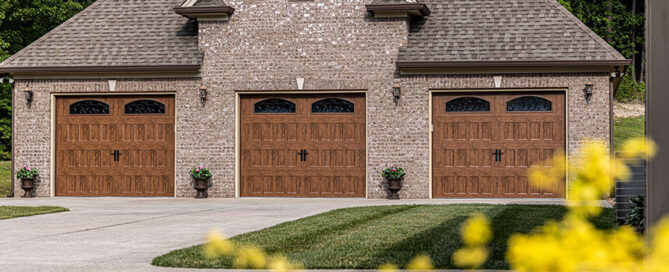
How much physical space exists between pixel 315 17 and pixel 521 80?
513cm

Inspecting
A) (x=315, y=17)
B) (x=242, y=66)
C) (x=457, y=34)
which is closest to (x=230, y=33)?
(x=242, y=66)

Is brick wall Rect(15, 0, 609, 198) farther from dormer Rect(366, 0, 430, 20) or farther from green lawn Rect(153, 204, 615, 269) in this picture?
green lawn Rect(153, 204, 615, 269)

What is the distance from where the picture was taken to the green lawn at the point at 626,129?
3537 centimetres

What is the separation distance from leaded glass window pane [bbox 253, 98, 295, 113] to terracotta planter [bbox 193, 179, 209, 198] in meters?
2.14

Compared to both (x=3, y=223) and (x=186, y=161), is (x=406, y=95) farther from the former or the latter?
(x=3, y=223)

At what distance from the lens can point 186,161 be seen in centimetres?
2009

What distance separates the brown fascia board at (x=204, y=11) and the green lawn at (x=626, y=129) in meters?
19.6

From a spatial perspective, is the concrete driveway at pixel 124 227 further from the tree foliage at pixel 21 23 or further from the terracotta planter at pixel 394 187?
the tree foliage at pixel 21 23

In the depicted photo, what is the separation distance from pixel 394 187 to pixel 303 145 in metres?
2.47

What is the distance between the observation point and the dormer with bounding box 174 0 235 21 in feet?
65.4

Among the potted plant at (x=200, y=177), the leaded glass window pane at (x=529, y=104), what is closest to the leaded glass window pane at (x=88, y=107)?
the potted plant at (x=200, y=177)

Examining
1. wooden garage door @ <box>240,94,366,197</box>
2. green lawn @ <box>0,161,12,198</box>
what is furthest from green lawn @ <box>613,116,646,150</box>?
green lawn @ <box>0,161,12,198</box>

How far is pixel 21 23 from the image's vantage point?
37500mm

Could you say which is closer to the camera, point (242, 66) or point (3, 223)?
point (3, 223)
